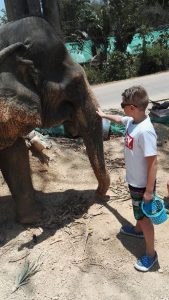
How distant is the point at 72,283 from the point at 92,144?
1206mm

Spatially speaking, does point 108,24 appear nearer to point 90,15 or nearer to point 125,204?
point 90,15

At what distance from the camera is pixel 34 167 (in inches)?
197

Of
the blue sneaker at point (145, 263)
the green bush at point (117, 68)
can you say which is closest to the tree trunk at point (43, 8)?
the blue sneaker at point (145, 263)

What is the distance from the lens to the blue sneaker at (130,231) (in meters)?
3.55

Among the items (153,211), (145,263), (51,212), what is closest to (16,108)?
(153,211)

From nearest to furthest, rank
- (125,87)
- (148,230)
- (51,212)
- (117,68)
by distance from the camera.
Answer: (148,230), (51,212), (125,87), (117,68)

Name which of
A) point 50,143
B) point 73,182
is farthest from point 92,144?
point 50,143

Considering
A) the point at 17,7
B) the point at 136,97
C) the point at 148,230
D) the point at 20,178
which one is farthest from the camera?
the point at 17,7

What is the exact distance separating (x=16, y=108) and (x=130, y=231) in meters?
1.40

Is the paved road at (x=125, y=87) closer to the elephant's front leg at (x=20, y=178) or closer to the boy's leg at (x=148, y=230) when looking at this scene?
the elephant's front leg at (x=20, y=178)

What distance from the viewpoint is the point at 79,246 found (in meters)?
3.54

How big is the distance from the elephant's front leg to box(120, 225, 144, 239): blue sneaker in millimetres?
775

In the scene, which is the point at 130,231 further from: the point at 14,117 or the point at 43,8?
the point at 43,8

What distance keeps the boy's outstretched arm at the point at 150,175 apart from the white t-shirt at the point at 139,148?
4 cm
